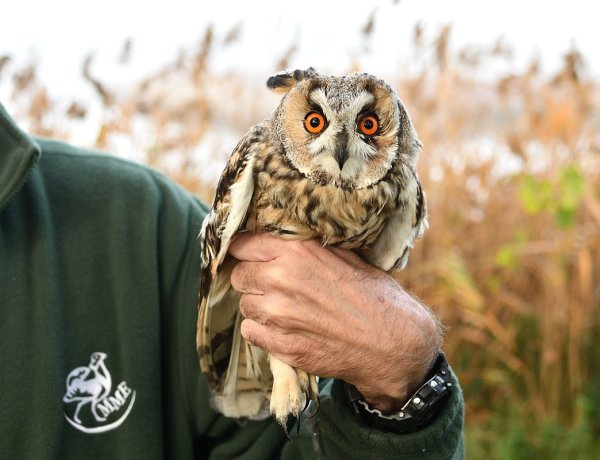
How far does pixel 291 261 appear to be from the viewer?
167 cm

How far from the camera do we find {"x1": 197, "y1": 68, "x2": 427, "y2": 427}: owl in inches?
65.7

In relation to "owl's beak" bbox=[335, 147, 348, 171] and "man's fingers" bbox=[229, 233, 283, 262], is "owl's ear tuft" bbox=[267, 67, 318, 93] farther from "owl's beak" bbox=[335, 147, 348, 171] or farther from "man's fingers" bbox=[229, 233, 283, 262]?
"man's fingers" bbox=[229, 233, 283, 262]

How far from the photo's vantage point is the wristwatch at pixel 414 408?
1.68 meters

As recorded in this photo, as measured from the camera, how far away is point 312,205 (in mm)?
1688

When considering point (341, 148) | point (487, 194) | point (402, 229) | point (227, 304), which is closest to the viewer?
point (341, 148)

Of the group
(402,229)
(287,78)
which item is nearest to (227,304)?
(402,229)

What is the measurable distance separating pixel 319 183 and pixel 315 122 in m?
0.14

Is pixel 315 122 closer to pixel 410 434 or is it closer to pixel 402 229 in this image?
pixel 402 229

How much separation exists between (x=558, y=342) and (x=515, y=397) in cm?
39

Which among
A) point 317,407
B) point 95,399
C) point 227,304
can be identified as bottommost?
point 95,399

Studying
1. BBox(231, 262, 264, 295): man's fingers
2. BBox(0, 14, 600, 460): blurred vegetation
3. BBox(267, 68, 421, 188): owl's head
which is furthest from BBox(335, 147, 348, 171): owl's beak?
BBox(0, 14, 600, 460): blurred vegetation

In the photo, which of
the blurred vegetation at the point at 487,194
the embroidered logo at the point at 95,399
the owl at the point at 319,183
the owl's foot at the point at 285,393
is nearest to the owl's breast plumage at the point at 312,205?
the owl at the point at 319,183

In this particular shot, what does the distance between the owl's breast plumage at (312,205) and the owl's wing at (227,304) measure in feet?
0.12

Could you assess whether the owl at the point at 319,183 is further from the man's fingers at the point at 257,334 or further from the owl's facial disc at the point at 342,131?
the man's fingers at the point at 257,334
